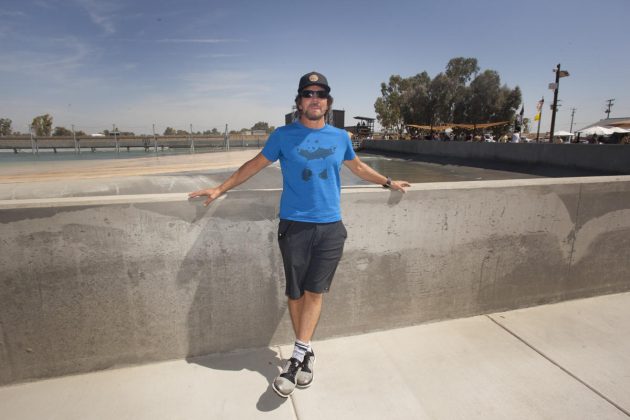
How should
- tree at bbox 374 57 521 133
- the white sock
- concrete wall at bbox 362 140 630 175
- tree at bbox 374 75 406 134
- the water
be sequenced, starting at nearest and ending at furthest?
the white sock → concrete wall at bbox 362 140 630 175 → the water → tree at bbox 374 57 521 133 → tree at bbox 374 75 406 134

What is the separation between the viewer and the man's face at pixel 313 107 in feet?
7.43

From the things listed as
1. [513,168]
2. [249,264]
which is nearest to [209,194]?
[249,264]

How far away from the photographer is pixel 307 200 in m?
2.21

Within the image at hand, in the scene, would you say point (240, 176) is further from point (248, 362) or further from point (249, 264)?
point (248, 362)

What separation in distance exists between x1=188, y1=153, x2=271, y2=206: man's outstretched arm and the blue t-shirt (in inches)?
2.6

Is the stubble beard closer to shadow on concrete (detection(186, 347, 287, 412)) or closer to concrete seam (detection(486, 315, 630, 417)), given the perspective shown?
shadow on concrete (detection(186, 347, 287, 412))

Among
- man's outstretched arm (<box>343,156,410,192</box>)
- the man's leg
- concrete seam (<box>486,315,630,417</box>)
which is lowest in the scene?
concrete seam (<box>486,315,630,417</box>)

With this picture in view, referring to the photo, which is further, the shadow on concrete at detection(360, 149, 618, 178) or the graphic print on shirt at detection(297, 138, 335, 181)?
the shadow on concrete at detection(360, 149, 618, 178)

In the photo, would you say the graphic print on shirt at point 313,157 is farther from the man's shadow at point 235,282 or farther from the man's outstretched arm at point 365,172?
the man's shadow at point 235,282

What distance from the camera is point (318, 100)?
229 centimetres

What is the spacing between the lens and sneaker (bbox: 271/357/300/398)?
2176mm

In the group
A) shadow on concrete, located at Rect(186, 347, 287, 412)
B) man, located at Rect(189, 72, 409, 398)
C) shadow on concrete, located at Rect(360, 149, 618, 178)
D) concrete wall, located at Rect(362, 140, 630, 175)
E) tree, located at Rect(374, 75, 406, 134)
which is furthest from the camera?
tree, located at Rect(374, 75, 406, 134)

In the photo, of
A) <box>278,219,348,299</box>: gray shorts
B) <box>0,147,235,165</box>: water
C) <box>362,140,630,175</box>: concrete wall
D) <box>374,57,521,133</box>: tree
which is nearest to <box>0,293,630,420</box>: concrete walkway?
<box>278,219,348,299</box>: gray shorts

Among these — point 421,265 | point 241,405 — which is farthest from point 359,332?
point 241,405
